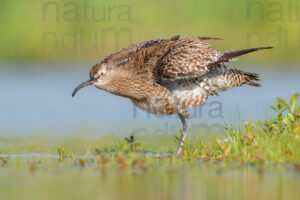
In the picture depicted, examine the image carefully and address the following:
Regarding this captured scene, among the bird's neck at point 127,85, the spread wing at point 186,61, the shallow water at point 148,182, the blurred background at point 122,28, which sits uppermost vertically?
the blurred background at point 122,28

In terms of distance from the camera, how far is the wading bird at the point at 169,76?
32.7 ft

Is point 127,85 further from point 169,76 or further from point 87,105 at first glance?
point 87,105

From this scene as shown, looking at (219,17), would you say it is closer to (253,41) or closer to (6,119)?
(253,41)

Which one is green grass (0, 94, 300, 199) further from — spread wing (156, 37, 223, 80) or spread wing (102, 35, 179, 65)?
spread wing (102, 35, 179, 65)

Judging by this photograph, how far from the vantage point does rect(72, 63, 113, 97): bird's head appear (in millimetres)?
10047

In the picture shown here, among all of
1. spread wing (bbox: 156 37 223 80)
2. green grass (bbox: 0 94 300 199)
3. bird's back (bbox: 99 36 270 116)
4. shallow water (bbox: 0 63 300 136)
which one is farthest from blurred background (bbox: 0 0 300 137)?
green grass (bbox: 0 94 300 199)

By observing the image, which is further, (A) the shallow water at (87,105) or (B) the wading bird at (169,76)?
(A) the shallow water at (87,105)

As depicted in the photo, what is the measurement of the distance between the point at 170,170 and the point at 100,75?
8.07ft

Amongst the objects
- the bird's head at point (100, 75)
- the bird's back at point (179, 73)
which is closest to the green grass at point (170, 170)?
the bird's back at point (179, 73)

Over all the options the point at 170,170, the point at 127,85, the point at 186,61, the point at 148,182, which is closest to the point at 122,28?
the point at 127,85

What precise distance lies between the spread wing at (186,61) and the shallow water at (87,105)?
95 cm

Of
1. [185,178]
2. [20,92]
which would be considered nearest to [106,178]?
[185,178]

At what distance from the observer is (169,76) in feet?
32.3

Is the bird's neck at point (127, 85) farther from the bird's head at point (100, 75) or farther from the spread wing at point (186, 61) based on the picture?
the spread wing at point (186, 61)
